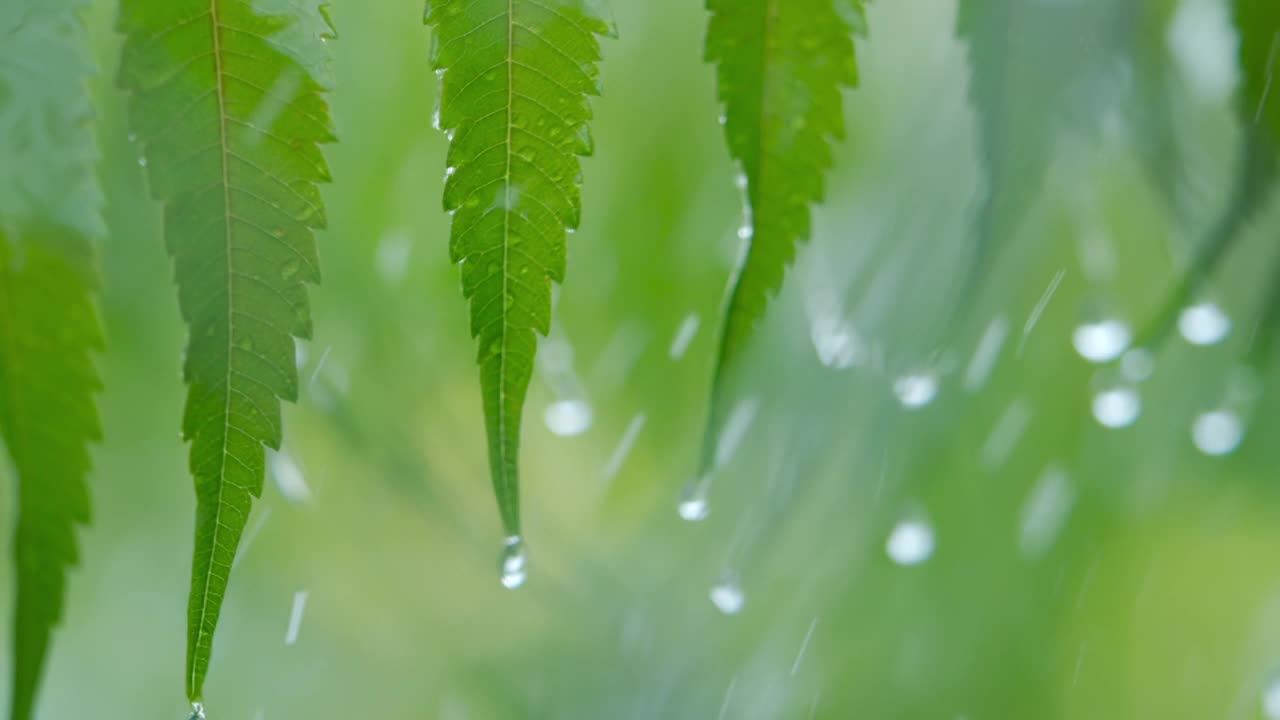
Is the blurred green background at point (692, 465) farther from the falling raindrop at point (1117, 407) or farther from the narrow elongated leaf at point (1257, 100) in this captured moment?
the narrow elongated leaf at point (1257, 100)

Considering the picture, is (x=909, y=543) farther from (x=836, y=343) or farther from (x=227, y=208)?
(x=227, y=208)

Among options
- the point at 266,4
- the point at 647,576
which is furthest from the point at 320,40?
the point at 647,576

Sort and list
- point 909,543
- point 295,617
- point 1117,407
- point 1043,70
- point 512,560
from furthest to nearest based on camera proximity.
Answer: point 295,617 → point 909,543 → point 1117,407 → point 1043,70 → point 512,560

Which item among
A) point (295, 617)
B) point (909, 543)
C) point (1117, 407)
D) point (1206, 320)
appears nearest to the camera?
point (1206, 320)

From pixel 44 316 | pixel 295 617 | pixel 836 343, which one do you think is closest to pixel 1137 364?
pixel 836 343

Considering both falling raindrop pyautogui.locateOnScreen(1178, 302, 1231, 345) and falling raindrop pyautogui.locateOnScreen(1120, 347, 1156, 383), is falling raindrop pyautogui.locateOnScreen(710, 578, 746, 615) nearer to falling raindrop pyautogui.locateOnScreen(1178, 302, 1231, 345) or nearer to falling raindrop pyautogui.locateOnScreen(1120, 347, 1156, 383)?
falling raindrop pyautogui.locateOnScreen(1120, 347, 1156, 383)

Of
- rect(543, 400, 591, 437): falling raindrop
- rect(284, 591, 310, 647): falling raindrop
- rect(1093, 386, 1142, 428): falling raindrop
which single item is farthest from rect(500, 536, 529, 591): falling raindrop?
rect(284, 591, 310, 647): falling raindrop
